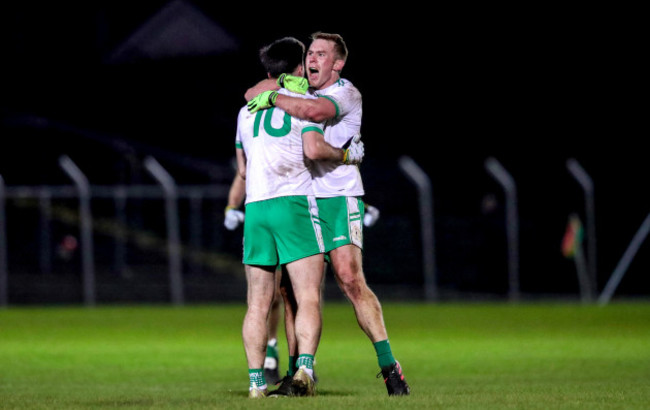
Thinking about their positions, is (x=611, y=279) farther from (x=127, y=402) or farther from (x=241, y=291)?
(x=127, y=402)

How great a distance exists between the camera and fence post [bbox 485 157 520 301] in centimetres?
2445

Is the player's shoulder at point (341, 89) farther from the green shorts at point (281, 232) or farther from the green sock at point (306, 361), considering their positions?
the green sock at point (306, 361)

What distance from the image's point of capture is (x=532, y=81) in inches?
1490

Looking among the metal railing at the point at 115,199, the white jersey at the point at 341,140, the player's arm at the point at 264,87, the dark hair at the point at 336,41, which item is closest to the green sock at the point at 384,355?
the white jersey at the point at 341,140

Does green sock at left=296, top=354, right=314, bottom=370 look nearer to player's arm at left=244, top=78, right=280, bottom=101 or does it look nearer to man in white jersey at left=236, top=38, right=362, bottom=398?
man in white jersey at left=236, top=38, right=362, bottom=398

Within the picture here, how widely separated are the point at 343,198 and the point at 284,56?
1059 millimetres

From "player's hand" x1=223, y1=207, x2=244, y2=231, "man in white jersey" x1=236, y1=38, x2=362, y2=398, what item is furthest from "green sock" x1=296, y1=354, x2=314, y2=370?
"player's hand" x1=223, y1=207, x2=244, y2=231

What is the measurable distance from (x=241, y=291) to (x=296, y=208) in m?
19.3

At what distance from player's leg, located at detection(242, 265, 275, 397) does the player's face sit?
1383 millimetres

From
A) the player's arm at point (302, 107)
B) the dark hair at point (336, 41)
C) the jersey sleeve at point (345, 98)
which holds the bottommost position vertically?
the player's arm at point (302, 107)

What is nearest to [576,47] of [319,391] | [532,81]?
[532,81]

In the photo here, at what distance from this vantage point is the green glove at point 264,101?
801cm

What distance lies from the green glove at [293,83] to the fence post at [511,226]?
54.3 ft

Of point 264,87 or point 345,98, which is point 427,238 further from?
point 264,87
